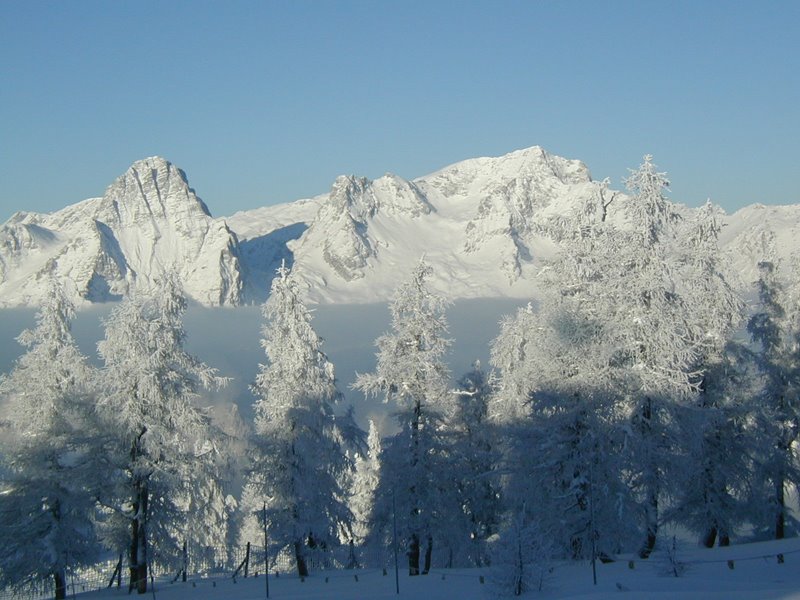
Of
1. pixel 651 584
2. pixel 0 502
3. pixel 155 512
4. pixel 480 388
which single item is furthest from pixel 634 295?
pixel 0 502

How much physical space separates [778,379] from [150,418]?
18.5m

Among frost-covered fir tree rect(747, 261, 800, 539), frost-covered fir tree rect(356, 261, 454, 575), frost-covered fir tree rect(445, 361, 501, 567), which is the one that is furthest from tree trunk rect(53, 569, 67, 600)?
frost-covered fir tree rect(747, 261, 800, 539)

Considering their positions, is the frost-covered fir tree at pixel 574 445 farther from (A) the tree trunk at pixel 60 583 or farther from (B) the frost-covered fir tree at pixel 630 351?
(A) the tree trunk at pixel 60 583

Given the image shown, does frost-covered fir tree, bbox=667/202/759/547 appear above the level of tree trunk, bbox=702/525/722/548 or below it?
above

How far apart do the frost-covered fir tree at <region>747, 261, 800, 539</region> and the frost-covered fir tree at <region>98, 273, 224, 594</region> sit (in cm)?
1655

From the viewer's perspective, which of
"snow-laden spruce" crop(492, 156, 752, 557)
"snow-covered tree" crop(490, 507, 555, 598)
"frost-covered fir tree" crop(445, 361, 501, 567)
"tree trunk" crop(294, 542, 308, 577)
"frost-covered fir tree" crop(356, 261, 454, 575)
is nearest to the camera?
"snow-covered tree" crop(490, 507, 555, 598)

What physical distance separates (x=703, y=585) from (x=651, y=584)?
0.94 metres

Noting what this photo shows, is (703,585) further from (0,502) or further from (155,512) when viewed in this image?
(0,502)

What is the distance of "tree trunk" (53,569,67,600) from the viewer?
22109 millimetres

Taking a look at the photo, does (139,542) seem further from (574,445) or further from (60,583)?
(574,445)

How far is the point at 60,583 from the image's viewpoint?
2230cm

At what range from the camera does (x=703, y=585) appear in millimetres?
15578

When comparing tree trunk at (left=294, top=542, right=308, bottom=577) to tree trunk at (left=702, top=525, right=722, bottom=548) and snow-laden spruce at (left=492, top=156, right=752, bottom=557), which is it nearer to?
snow-laden spruce at (left=492, top=156, right=752, bottom=557)

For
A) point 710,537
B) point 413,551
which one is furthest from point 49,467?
point 710,537
